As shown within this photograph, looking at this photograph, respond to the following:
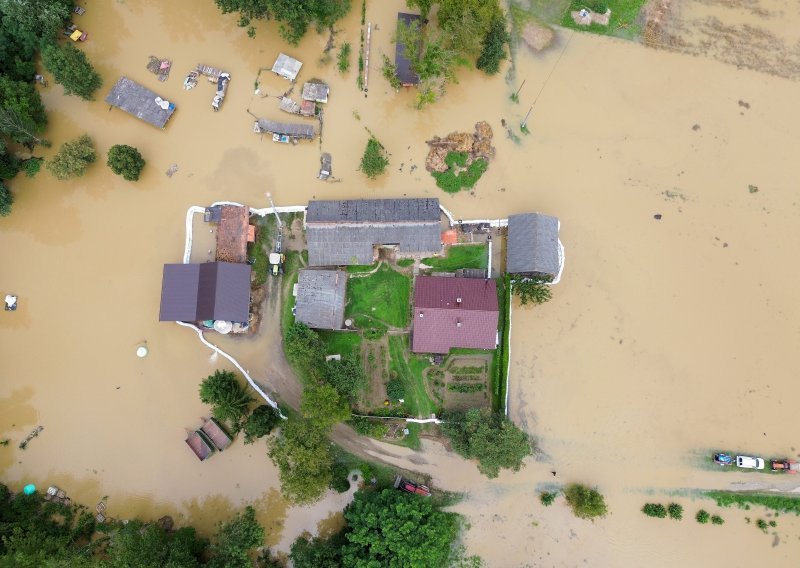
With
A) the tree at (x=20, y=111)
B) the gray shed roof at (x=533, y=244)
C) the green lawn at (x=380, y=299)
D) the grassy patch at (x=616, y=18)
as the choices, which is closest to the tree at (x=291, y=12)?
the tree at (x=20, y=111)

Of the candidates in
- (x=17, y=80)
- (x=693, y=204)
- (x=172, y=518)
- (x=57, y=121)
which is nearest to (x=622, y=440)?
(x=693, y=204)

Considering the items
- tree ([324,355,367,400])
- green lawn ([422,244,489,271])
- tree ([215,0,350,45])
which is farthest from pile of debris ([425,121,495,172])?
tree ([324,355,367,400])

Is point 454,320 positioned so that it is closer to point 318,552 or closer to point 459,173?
point 459,173

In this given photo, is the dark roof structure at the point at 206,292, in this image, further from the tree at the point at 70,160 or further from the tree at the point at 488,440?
the tree at the point at 488,440

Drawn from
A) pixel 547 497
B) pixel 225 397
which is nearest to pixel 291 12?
pixel 225 397

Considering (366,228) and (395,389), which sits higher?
(366,228)

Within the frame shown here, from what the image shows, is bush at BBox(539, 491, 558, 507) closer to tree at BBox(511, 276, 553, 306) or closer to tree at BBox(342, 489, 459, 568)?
tree at BBox(342, 489, 459, 568)

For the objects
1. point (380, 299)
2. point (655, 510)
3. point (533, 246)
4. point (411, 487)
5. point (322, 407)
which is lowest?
point (655, 510)
